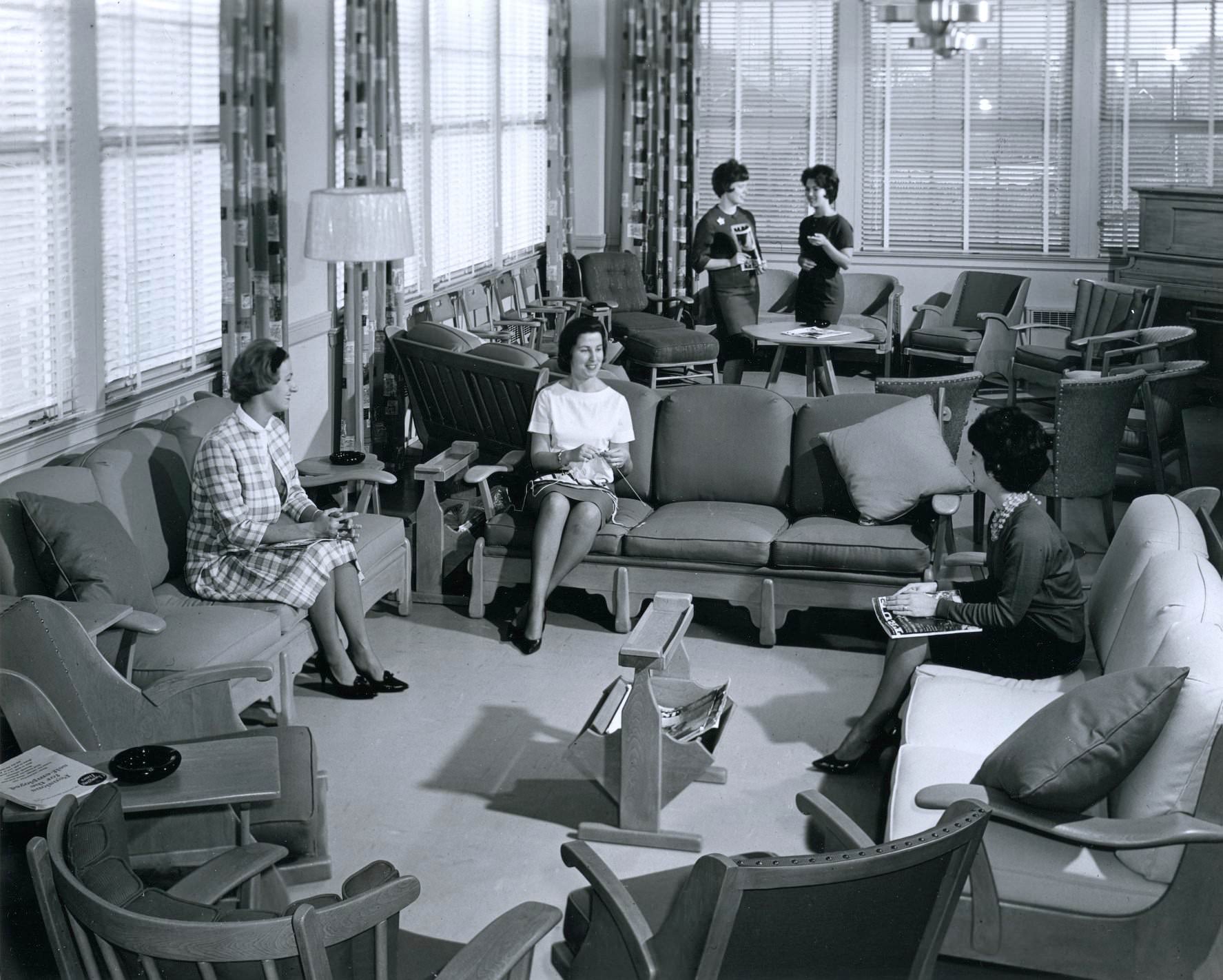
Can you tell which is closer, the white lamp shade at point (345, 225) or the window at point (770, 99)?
the white lamp shade at point (345, 225)

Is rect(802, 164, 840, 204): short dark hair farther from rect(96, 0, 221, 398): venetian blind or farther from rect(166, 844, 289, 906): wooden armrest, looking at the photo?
rect(166, 844, 289, 906): wooden armrest

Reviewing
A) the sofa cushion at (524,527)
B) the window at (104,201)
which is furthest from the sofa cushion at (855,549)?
the window at (104,201)

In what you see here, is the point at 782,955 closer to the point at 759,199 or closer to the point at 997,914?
the point at 997,914

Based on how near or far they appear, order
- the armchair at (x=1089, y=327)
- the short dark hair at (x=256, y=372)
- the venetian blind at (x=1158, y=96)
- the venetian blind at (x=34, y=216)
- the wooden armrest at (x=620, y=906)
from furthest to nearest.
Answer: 1. the venetian blind at (x=1158, y=96)
2. the armchair at (x=1089, y=327)
3. the short dark hair at (x=256, y=372)
4. the venetian blind at (x=34, y=216)
5. the wooden armrest at (x=620, y=906)

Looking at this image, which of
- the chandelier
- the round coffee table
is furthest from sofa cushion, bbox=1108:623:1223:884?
the round coffee table

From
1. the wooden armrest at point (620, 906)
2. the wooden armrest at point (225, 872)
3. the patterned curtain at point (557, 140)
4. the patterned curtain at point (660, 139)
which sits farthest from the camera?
the patterned curtain at point (660, 139)

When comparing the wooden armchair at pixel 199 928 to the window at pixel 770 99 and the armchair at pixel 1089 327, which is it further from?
→ the window at pixel 770 99

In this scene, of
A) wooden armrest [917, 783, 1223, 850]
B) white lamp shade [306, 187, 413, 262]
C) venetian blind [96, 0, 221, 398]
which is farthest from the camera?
Result: white lamp shade [306, 187, 413, 262]

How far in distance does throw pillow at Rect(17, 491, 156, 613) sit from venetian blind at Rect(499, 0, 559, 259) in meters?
5.53

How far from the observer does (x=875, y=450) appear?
5.28 m

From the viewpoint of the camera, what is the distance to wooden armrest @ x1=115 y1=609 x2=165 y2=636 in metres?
3.82

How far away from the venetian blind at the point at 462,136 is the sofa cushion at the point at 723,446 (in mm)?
2939

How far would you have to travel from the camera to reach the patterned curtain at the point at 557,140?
9.80 meters

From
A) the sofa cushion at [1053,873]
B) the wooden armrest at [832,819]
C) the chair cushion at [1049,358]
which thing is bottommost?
the sofa cushion at [1053,873]
